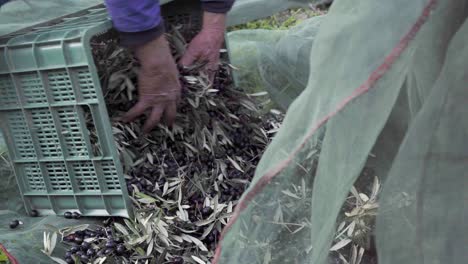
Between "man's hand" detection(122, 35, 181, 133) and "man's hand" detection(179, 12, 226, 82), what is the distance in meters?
0.21

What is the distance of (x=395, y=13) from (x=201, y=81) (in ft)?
4.13

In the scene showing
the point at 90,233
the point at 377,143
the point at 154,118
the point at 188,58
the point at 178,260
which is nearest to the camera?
the point at 377,143

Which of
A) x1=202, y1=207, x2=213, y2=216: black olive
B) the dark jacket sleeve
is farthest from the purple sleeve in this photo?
x1=202, y1=207, x2=213, y2=216: black olive

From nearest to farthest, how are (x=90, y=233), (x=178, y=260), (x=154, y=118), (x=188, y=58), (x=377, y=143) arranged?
(x=377, y=143) → (x=178, y=260) → (x=90, y=233) → (x=154, y=118) → (x=188, y=58)

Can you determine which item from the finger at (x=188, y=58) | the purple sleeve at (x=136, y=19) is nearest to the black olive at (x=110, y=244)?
the purple sleeve at (x=136, y=19)

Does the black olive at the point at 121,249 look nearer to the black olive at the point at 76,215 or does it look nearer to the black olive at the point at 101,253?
the black olive at the point at 101,253

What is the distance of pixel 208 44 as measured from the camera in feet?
6.72

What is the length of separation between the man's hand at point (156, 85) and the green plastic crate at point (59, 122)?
5.8 inches

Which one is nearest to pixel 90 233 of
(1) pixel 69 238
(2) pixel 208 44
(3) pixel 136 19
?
(1) pixel 69 238

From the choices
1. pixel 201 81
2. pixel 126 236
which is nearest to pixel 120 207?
pixel 126 236

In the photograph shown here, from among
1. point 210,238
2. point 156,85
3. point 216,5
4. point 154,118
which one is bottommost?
point 210,238

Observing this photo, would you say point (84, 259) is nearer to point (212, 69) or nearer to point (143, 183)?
point (143, 183)

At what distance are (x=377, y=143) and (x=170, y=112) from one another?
1015 millimetres

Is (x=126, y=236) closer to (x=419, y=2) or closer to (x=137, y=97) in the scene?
(x=137, y=97)
